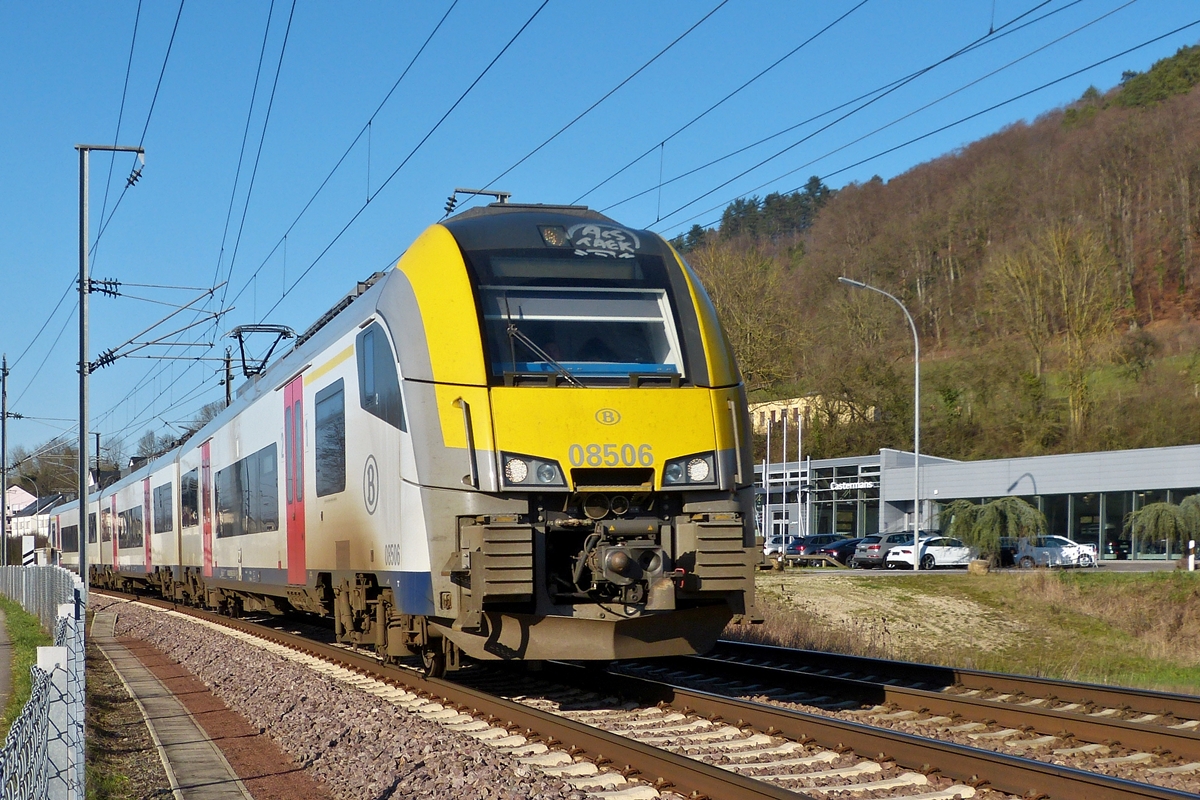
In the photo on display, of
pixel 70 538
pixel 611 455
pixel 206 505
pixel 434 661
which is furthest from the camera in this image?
pixel 70 538

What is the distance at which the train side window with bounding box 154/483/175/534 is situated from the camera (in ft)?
90.6

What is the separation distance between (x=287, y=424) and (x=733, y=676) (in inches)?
248

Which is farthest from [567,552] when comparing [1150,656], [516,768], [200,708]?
[1150,656]

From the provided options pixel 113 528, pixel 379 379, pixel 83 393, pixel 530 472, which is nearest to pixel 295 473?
pixel 379 379

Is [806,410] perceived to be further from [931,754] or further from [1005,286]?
[931,754]

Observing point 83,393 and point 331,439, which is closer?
point 331,439

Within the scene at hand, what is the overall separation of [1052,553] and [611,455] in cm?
3447

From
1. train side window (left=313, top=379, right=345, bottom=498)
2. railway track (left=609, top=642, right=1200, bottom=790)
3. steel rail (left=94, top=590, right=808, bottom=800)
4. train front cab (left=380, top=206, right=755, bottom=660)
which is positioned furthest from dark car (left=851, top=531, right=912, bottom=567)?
train front cab (left=380, top=206, right=755, bottom=660)

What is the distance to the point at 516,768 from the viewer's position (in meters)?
7.53

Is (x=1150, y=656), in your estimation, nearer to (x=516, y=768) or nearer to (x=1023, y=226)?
(x=516, y=768)

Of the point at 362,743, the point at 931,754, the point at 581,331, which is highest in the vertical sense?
the point at 581,331

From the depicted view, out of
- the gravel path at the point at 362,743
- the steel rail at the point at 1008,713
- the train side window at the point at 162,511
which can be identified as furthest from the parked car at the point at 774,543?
the steel rail at the point at 1008,713

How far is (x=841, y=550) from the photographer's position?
46.3m

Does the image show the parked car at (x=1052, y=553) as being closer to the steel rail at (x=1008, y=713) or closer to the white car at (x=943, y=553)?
the white car at (x=943, y=553)
